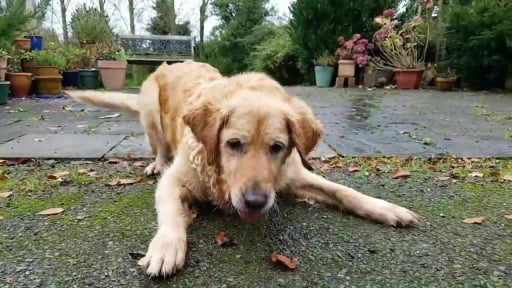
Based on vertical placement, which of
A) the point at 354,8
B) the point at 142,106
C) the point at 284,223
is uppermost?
the point at 354,8

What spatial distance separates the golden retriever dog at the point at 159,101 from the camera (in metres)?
2.81

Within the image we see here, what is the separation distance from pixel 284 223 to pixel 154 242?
0.58 meters

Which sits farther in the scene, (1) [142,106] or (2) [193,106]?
(1) [142,106]

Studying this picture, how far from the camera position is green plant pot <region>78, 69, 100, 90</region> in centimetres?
956

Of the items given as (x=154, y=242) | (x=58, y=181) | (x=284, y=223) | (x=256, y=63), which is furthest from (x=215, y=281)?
(x=256, y=63)

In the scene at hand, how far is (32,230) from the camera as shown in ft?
6.06

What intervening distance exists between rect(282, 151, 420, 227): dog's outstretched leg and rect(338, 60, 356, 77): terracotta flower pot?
8.34 m

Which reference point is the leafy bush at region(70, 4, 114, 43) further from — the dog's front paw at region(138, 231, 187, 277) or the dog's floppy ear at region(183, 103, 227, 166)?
the dog's front paw at region(138, 231, 187, 277)

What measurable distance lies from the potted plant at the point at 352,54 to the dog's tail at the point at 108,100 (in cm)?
725

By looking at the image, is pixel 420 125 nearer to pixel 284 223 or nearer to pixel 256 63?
pixel 284 223

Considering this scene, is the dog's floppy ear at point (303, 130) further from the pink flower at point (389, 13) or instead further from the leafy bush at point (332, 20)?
the leafy bush at point (332, 20)

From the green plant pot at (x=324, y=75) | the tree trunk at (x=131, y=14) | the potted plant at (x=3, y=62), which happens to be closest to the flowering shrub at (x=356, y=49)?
the green plant pot at (x=324, y=75)

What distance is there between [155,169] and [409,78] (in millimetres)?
7726

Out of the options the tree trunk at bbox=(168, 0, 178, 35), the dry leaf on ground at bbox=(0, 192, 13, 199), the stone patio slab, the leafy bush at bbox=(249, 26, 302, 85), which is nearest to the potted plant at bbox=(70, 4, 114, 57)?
the leafy bush at bbox=(249, 26, 302, 85)
